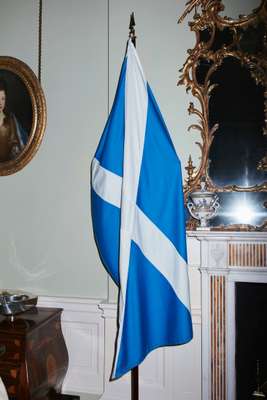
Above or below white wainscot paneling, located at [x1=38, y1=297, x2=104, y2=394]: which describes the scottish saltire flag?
above

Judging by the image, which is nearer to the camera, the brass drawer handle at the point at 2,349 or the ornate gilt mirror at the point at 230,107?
the brass drawer handle at the point at 2,349

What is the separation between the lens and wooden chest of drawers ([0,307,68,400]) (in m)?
1.81

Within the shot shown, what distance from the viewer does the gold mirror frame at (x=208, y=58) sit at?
2.03 m

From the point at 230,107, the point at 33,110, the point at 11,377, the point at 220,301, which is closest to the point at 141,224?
the point at 220,301

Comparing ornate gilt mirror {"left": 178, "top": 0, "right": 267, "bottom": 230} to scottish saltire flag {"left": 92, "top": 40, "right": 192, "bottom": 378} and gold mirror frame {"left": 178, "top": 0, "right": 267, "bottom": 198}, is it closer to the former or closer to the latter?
gold mirror frame {"left": 178, "top": 0, "right": 267, "bottom": 198}

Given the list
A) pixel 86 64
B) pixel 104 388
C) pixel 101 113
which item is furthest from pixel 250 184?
pixel 104 388

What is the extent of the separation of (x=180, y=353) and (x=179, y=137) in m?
1.20

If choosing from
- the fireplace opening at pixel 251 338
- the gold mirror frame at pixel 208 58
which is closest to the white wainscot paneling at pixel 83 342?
the fireplace opening at pixel 251 338

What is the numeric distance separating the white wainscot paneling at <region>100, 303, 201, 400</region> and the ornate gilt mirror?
2.22 feet

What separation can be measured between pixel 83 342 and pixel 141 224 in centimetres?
96

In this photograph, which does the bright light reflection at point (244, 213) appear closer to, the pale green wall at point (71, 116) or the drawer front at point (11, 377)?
the pale green wall at point (71, 116)

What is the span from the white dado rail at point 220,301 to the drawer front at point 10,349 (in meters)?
0.94

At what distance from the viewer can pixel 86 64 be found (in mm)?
2258

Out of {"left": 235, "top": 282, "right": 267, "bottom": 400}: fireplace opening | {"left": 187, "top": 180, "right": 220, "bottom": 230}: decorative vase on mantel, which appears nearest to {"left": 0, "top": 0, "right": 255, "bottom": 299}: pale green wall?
{"left": 187, "top": 180, "right": 220, "bottom": 230}: decorative vase on mantel
